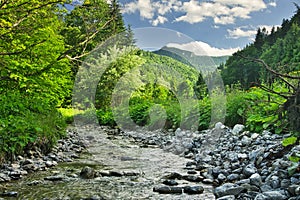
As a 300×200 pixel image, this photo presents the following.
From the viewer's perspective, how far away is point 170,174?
201 inches

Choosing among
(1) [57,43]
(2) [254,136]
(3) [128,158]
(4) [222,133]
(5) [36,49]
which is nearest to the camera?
(2) [254,136]

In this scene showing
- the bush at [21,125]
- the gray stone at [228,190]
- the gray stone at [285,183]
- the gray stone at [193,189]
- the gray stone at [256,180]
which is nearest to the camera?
the gray stone at [285,183]

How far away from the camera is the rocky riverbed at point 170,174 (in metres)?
3.82

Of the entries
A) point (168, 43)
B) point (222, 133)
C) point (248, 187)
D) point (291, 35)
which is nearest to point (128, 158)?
point (222, 133)

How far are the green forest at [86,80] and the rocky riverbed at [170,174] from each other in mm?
426

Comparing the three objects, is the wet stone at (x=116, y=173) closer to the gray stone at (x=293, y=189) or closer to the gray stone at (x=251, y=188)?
the gray stone at (x=251, y=188)

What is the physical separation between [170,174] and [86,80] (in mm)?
21386

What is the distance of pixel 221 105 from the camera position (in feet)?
30.4

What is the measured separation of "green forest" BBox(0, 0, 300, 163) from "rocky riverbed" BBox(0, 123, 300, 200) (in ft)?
1.40

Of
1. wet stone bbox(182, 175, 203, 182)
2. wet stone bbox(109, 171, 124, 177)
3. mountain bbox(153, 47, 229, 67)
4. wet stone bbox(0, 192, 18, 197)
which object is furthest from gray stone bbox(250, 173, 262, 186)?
mountain bbox(153, 47, 229, 67)

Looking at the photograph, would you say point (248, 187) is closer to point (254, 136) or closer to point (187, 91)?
point (254, 136)

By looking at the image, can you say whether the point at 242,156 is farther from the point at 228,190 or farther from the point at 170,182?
the point at 228,190

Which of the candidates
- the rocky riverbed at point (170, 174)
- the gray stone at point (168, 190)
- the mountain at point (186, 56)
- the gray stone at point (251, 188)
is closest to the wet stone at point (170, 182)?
the rocky riverbed at point (170, 174)

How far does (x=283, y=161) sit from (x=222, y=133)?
147 inches
